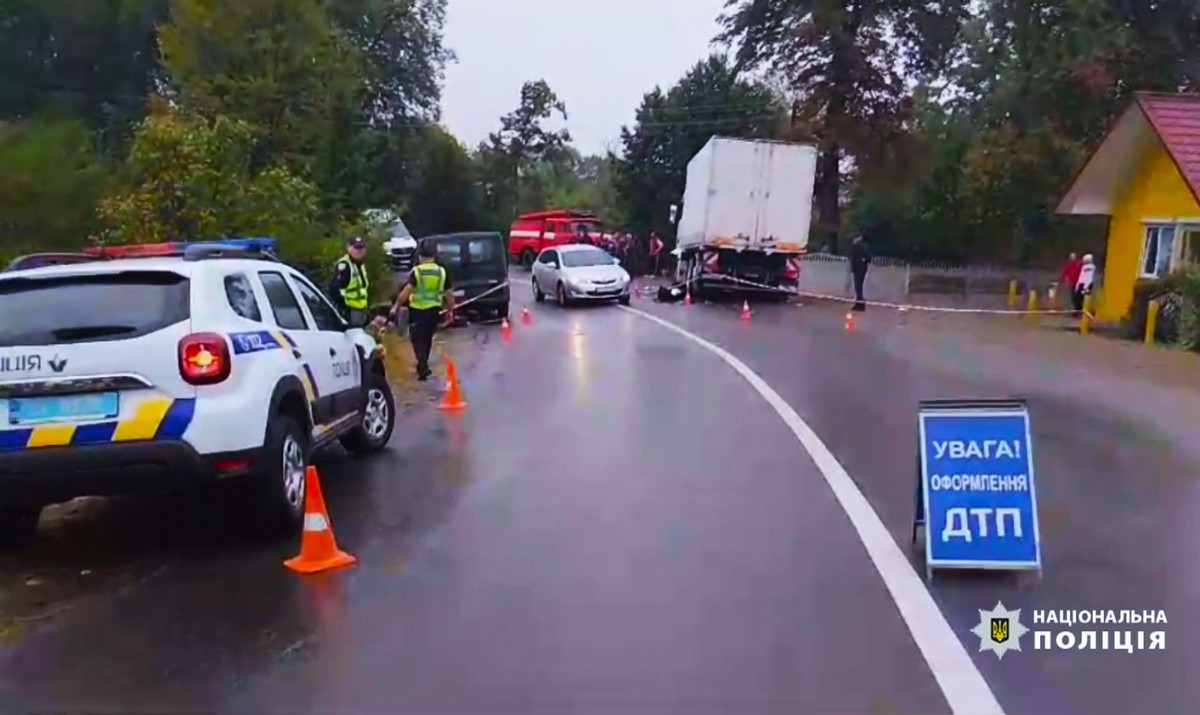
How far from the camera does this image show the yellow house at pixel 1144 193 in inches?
970

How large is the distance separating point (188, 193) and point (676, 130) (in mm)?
36079

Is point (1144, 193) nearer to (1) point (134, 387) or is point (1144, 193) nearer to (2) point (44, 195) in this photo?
(2) point (44, 195)

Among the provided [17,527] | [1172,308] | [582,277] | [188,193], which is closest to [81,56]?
[582,277]

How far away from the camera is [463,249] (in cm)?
2808

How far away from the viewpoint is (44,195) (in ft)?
68.9

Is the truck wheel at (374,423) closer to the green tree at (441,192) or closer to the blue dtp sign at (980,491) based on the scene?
the blue dtp sign at (980,491)

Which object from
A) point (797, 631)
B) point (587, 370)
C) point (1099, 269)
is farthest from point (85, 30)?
point (797, 631)

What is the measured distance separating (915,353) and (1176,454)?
8.92 m

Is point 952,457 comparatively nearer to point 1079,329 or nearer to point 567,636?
point 567,636

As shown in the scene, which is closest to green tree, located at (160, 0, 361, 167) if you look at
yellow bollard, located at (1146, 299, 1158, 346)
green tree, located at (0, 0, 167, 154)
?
yellow bollard, located at (1146, 299, 1158, 346)

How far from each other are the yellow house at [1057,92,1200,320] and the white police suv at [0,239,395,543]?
20.2 m

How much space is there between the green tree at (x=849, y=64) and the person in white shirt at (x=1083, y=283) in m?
16.0

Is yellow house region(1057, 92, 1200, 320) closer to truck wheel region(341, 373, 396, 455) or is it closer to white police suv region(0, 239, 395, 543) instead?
truck wheel region(341, 373, 396, 455)

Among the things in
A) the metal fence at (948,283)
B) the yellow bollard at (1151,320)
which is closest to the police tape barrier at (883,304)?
the metal fence at (948,283)
